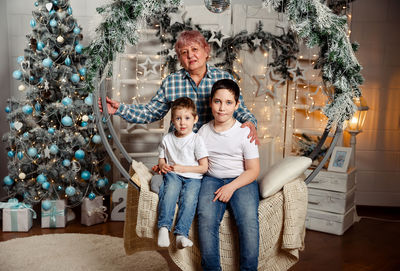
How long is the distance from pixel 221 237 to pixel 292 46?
2385 millimetres

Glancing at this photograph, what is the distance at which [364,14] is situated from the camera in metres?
3.82

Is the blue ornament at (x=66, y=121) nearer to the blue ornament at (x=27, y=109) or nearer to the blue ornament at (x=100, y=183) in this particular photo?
the blue ornament at (x=27, y=109)

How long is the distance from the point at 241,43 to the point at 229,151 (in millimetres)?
1974

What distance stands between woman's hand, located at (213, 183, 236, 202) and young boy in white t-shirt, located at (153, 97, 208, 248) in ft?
0.38

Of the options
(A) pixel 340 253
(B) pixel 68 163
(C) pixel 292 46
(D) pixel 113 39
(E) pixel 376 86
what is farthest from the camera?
(E) pixel 376 86

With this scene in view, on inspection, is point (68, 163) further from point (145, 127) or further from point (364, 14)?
point (364, 14)

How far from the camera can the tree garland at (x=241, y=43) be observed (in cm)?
359

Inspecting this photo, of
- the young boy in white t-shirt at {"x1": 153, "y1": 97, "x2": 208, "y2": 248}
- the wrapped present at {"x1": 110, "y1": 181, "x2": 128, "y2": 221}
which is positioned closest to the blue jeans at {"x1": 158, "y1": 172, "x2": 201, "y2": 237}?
the young boy in white t-shirt at {"x1": 153, "y1": 97, "x2": 208, "y2": 248}

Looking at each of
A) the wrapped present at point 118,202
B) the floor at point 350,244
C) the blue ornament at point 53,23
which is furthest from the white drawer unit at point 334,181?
the blue ornament at point 53,23

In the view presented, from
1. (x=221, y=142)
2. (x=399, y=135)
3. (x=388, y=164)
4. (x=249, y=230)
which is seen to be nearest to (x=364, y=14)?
(x=399, y=135)

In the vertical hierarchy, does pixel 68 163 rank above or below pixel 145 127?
below

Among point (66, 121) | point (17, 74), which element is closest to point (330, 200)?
point (66, 121)

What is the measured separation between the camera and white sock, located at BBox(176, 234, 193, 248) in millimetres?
1735

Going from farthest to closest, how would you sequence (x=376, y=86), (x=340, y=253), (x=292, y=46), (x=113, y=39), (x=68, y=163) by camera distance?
1. (x=376, y=86)
2. (x=292, y=46)
3. (x=68, y=163)
4. (x=340, y=253)
5. (x=113, y=39)
